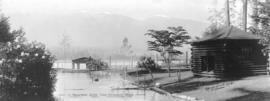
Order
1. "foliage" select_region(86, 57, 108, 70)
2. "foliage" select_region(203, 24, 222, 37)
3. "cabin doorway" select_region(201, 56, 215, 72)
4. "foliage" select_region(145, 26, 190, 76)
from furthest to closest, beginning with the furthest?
"foliage" select_region(86, 57, 108, 70) < "foliage" select_region(145, 26, 190, 76) < "foliage" select_region(203, 24, 222, 37) < "cabin doorway" select_region(201, 56, 215, 72)

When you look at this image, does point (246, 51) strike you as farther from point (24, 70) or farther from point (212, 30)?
point (24, 70)

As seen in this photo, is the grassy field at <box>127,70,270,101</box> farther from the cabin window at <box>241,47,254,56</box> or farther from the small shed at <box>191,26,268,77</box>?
the cabin window at <box>241,47,254,56</box>

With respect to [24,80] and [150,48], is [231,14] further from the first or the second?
[24,80]

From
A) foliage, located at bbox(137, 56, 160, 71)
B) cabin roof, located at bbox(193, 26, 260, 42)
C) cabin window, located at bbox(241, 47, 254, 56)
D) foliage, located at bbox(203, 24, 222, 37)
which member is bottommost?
foliage, located at bbox(137, 56, 160, 71)

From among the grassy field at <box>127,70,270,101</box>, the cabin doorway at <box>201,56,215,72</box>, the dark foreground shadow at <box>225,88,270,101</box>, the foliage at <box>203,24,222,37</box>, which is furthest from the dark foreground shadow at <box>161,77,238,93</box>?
the foliage at <box>203,24,222,37</box>

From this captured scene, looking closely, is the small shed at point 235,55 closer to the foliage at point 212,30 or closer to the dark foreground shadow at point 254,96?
the foliage at point 212,30

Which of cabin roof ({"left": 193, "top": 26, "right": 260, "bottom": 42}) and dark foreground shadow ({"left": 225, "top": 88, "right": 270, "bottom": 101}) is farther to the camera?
cabin roof ({"left": 193, "top": 26, "right": 260, "bottom": 42})
